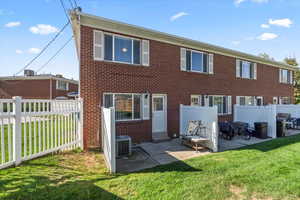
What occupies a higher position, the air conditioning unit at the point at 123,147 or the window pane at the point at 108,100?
the window pane at the point at 108,100

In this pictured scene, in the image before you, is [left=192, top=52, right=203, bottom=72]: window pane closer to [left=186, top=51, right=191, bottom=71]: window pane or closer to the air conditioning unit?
[left=186, top=51, right=191, bottom=71]: window pane

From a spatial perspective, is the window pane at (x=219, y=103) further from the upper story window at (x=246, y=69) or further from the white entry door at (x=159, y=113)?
the white entry door at (x=159, y=113)

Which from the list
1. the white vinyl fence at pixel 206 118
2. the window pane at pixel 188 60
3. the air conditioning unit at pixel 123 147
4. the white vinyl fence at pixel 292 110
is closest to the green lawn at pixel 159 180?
the air conditioning unit at pixel 123 147

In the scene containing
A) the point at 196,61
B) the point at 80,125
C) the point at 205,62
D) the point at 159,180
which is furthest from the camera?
the point at 205,62

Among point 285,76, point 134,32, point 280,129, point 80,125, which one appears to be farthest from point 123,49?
point 285,76

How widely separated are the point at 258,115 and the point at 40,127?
11427 millimetres


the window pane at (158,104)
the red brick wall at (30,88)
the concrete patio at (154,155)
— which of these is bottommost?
the concrete patio at (154,155)

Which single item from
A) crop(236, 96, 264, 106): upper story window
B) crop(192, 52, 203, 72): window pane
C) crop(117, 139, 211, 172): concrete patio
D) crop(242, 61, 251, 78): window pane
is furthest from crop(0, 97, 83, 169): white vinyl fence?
crop(242, 61, 251, 78): window pane

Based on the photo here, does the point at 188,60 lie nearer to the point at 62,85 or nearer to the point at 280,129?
the point at 280,129

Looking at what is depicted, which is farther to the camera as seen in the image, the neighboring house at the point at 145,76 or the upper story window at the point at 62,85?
the upper story window at the point at 62,85

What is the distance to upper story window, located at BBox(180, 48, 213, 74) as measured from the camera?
1038 cm

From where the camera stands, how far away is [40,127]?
555 centimetres

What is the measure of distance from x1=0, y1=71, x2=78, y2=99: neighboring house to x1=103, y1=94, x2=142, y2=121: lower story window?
1804 centimetres

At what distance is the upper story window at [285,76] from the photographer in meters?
17.1
